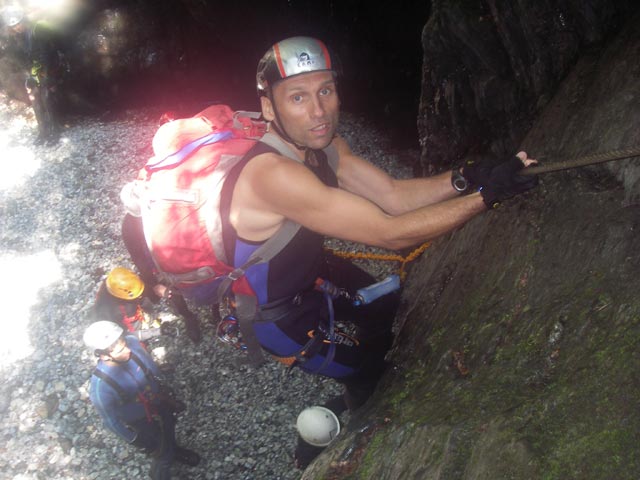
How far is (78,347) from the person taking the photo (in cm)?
814

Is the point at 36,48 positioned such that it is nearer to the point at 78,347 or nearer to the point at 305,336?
the point at 78,347

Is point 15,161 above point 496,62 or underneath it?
above

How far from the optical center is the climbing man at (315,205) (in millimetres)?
3385

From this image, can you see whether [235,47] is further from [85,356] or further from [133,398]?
[133,398]

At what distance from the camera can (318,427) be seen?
5363mm

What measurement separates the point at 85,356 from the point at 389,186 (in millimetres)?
6310

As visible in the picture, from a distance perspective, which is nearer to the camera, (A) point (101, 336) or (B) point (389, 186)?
(B) point (389, 186)

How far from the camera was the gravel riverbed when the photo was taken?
6527mm

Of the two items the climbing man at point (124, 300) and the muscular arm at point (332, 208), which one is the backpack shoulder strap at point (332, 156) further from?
the climbing man at point (124, 300)

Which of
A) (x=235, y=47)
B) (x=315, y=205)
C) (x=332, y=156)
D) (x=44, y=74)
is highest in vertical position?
(x=44, y=74)

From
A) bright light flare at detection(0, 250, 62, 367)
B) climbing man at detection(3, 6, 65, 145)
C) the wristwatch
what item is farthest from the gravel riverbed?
the wristwatch

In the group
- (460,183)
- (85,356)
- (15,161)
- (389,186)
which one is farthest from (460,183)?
(15,161)

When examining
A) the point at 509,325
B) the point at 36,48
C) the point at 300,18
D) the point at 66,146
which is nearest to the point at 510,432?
the point at 509,325

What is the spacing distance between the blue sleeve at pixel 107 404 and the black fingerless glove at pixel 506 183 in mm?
4814
